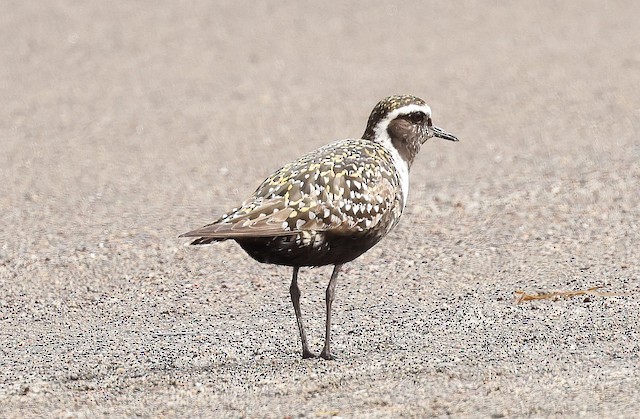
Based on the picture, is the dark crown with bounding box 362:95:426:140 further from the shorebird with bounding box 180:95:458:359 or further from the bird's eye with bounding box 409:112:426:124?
the shorebird with bounding box 180:95:458:359

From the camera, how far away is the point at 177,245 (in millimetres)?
9781

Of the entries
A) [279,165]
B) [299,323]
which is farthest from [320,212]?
[279,165]

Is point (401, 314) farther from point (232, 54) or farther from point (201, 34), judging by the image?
point (201, 34)

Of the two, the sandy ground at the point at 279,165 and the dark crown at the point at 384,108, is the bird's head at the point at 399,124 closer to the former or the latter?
the dark crown at the point at 384,108

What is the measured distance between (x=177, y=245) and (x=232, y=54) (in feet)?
26.7

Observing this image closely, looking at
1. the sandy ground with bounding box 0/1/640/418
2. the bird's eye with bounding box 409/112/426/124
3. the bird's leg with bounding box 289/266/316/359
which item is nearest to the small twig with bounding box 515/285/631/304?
the sandy ground with bounding box 0/1/640/418

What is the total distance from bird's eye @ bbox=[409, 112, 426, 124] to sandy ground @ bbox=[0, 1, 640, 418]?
132 centimetres

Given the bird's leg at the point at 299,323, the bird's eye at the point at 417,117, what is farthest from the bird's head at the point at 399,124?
the bird's leg at the point at 299,323

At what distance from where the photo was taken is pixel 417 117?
25.5 feet

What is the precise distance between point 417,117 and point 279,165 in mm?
5287

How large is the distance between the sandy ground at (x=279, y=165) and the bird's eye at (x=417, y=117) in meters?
1.32

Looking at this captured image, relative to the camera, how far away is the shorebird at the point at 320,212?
658cm

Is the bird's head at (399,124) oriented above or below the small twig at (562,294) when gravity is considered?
above

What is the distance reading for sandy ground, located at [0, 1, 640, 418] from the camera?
660 centimetres
